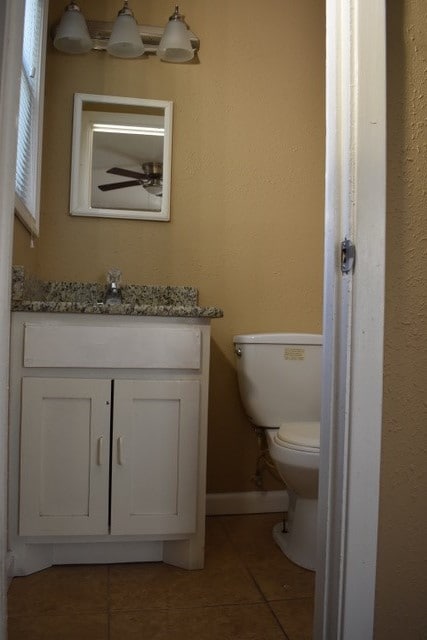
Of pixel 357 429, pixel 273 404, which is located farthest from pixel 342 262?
pixel 273 404

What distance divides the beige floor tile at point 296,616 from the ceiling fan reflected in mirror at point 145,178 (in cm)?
164

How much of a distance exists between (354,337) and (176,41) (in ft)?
5.90

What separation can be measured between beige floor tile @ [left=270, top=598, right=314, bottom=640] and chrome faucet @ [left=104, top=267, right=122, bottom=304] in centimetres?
122

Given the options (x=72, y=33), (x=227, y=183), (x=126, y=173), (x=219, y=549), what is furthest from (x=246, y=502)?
(x=72, y=33)

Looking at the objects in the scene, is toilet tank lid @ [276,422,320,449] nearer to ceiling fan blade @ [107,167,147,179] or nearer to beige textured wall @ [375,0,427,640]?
beige textured wall @ [375,0,427,640]

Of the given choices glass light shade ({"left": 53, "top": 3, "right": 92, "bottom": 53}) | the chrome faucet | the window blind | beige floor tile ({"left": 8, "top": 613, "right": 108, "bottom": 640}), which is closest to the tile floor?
beige floor tile ({"left": 8, "top": 613, "right": 108, "bottom": 640})

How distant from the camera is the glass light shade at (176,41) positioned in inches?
79.6

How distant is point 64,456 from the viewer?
1.51m

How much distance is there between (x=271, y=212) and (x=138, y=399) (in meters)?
1.14

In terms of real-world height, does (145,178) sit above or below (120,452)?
above

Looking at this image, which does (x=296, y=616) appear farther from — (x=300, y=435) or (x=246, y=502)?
(x=246, y=502)

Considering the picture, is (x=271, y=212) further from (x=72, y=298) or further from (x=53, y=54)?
(x=53, y=54)

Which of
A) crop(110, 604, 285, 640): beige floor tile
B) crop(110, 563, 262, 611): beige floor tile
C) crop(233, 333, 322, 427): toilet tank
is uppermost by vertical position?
crop(233, 333, 322, 427): toilet tank

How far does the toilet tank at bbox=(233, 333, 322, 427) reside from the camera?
1899 mm
